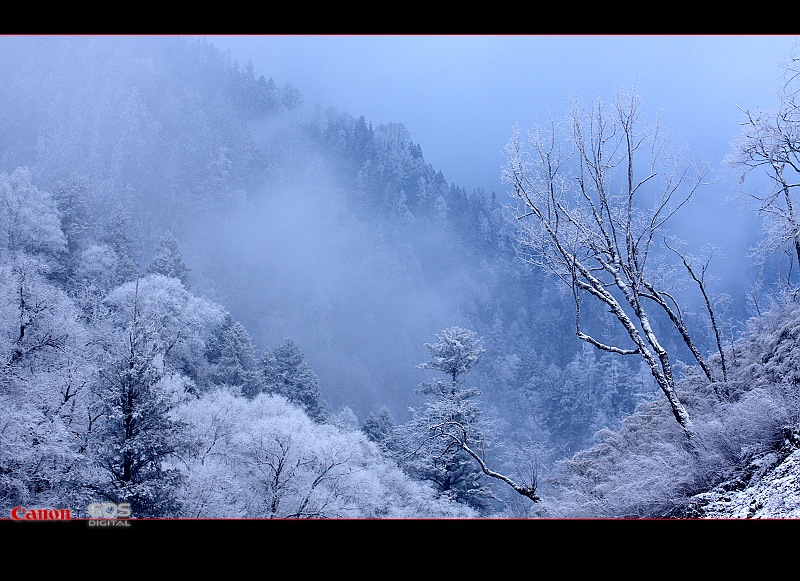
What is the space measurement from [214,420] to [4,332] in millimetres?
8577

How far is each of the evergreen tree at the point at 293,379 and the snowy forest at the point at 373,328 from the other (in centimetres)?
20

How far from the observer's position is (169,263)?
32344 mm

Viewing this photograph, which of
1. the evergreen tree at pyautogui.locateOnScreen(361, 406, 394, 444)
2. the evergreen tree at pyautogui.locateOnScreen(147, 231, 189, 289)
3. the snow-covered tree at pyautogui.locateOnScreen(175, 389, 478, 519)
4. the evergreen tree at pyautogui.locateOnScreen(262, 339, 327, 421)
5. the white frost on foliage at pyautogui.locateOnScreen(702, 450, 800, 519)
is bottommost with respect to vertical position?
the white frost on foliage at pyautogui.locateOnScreen(702, 450, 800, 519)

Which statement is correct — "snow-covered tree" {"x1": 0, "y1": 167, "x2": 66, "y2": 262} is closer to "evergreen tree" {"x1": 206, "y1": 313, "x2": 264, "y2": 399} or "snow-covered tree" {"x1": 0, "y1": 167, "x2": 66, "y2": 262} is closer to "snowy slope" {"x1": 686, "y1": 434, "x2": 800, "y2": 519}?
"evergreen tree" {"x1": 206, "y1": 313, "x2": 264, "y2": 399}

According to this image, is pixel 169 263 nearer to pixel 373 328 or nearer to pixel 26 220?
pixel 26 220

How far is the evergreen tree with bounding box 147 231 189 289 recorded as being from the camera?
104ft

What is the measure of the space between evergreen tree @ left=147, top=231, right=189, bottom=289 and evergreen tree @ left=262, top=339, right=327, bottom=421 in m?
9.29

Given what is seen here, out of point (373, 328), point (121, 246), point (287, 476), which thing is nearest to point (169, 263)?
point (121, 246)

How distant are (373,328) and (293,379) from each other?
3604cm

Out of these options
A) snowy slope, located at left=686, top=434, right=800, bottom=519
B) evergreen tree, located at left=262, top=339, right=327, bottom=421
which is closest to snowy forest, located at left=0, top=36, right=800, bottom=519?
snowy slope, located at left=686, top=434, right=800, bottom=519

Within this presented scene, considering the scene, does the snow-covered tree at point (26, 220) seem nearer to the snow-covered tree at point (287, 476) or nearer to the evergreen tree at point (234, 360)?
the evergreen tree at point (234, 360)

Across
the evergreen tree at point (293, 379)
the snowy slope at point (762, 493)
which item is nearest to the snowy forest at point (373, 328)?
the snowy slope at point (762, 493)
